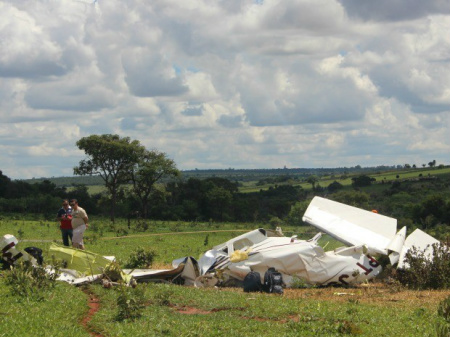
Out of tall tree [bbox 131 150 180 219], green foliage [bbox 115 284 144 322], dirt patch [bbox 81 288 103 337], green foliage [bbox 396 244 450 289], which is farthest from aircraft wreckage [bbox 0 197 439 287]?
tall tree [bbox 131 150 180 219]

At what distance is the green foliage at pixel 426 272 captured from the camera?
54.0 ft

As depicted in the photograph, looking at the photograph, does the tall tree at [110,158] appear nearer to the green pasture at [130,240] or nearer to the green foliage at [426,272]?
the green pasture at [130,240]

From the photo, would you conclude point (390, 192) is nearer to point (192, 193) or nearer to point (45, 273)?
point (192, 193)

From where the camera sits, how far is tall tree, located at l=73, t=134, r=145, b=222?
62.2 m

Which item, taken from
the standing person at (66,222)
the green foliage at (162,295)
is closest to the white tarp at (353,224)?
the green foliage at (162,295)

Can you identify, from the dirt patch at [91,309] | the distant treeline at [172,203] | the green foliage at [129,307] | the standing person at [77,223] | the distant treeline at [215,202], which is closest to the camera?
the dirt patch at [91,309]

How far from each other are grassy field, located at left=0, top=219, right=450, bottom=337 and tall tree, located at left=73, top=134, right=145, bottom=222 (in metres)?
47.2

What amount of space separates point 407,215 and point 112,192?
87.8ft

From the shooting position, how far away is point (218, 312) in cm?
1280

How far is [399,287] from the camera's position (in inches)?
637

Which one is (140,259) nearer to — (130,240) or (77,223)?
(77,223)

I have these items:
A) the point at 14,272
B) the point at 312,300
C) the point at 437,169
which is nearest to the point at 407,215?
the point at 312,300

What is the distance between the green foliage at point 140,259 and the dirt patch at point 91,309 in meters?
4.51

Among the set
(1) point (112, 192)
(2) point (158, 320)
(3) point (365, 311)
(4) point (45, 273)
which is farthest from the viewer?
(1) point (112, 192)
